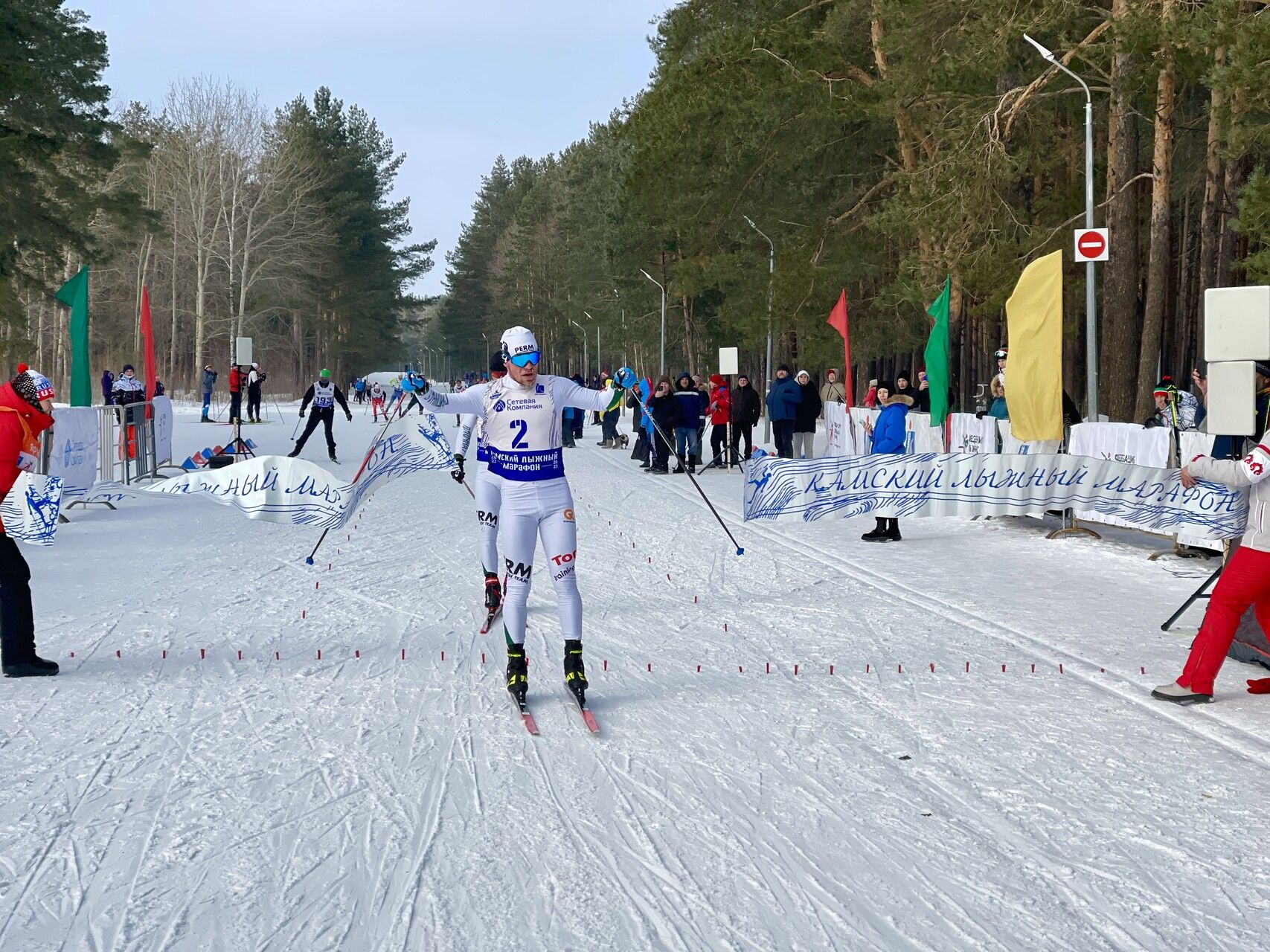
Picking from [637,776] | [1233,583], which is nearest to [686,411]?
[1233,583]

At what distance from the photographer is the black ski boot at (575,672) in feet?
22.4

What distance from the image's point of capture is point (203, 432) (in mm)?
36250

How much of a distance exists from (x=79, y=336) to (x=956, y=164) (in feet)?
49.6

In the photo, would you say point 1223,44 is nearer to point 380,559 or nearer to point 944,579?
point 944,579

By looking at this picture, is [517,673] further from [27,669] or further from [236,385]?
[236,385]

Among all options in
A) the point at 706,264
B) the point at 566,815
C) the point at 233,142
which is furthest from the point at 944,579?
the point at 233,142

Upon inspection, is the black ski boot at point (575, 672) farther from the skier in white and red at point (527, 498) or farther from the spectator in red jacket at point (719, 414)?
the spectator in red jacket at point (719, 414)

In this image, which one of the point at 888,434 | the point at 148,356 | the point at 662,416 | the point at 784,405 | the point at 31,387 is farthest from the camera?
the point at 662,416

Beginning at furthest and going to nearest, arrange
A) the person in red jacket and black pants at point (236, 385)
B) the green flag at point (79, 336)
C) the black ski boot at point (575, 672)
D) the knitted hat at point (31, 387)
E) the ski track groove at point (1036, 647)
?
the person in red jacket and black pants at point (236, 385)
the green flag at point (79, 336)
the knitted hat at point (31, 387)
the black ski boot at point (575, 672)
the ski track groove at point (1036, 647)

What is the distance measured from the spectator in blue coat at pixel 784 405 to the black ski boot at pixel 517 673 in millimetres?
16248

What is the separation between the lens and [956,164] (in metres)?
23.7

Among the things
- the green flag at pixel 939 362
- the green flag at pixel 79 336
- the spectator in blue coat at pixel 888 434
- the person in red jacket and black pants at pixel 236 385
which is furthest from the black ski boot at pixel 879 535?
the person in red jacket and black pants at pixel 236 385

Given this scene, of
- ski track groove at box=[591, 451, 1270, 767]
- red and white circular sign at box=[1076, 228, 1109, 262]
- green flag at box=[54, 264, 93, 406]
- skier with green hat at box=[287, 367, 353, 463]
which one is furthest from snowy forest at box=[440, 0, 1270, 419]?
green flag at box=[54, 264, 93, 406]

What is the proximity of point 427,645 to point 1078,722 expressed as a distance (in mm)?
4073
